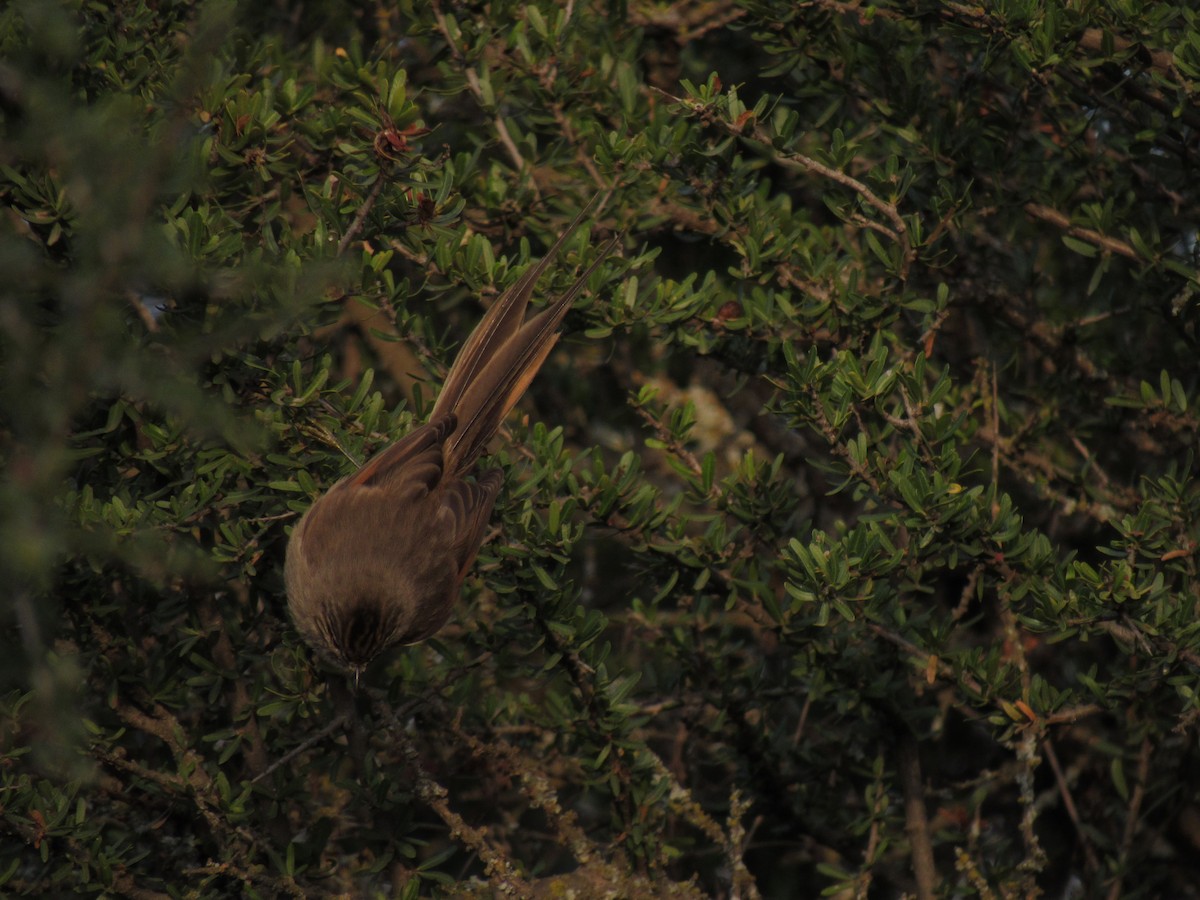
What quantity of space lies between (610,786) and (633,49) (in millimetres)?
2488

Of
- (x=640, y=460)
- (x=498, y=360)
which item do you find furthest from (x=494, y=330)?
(x=640, y=460)

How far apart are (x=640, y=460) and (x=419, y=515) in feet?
2.53

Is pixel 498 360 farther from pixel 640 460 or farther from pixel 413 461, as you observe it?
pixel 640 460

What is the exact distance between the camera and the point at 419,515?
15.0ft

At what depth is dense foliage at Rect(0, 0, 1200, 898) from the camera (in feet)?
12.0

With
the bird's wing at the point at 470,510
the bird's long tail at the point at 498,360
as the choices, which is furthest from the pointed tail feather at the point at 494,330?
the bird's wing at the point at 470,510

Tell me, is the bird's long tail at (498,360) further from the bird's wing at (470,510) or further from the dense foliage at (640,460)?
the bird's wing at (470,510)

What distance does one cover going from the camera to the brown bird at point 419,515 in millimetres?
4094

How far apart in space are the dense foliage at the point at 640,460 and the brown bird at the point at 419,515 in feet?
0.31

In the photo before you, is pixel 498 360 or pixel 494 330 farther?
pixel 498 360

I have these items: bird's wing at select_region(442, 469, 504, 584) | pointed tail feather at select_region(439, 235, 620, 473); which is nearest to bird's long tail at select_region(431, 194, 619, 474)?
pointed tail feather at select_region(439, 235, 620, 473)

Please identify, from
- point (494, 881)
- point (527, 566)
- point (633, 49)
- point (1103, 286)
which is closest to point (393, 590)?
point (527, 566)

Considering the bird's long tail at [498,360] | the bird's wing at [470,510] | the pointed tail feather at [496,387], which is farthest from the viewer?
the pointed tail feather at [496,387]

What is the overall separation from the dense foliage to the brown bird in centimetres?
9
